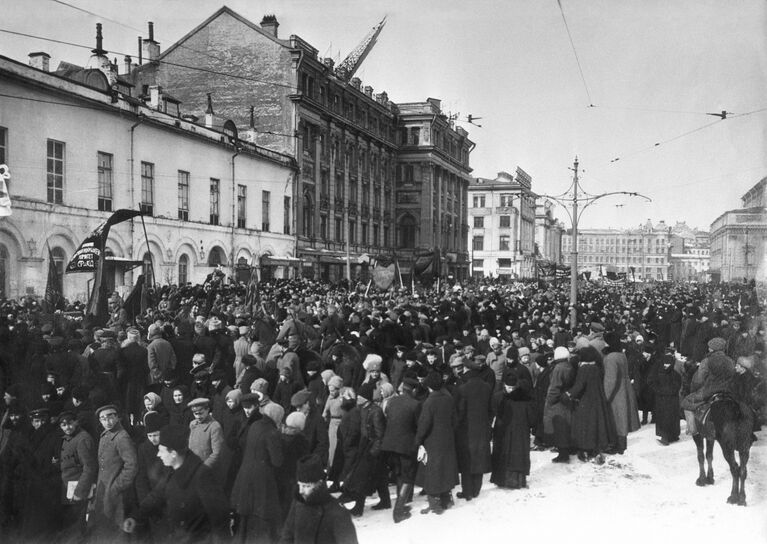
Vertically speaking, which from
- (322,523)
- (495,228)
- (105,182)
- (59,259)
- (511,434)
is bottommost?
(511,434)

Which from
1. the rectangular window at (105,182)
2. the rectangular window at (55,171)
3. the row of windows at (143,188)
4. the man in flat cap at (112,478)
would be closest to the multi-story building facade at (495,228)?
the row of windows at (143,188)

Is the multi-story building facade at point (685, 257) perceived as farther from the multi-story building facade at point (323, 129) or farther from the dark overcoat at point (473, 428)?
the dark overcoat at point (473, 428)

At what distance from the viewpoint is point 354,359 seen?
34.4 ft

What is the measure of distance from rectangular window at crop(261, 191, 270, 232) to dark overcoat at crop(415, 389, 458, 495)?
102 ft

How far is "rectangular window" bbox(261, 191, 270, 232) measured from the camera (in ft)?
124

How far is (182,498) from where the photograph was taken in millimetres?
5473

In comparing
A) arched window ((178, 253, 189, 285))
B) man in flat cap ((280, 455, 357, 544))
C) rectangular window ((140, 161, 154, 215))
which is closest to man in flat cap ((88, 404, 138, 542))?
man in flat cap ((280, 455, 357, 544))

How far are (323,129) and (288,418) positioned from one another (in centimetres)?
3960

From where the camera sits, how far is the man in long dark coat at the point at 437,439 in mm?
7672

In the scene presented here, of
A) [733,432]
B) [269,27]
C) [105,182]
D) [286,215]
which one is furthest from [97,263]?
[269,27]

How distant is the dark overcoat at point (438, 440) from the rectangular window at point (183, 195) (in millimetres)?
25423

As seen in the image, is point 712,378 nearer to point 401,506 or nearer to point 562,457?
point 562,457

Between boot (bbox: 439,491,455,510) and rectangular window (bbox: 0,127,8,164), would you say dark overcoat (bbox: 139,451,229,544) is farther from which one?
rectangular window (bbox: 0,127,8,164)

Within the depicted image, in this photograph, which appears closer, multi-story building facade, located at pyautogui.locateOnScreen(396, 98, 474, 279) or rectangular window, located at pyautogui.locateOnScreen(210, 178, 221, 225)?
rectangular window, located at pyautogui.locateOnScreen(210, 178, 221, 225)
